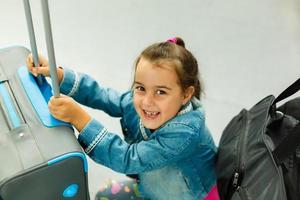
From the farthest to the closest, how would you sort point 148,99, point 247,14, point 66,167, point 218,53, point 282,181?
point 247,14, point 218,53, point 148,99, point 282,181, point 66,167

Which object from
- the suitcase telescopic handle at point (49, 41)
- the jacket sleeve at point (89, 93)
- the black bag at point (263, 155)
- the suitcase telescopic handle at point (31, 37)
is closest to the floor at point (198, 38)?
the jacket sleeve at point (89, 93)

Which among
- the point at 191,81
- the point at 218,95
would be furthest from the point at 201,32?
the point at 191,81

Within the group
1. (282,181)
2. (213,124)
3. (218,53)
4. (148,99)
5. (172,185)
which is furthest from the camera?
(218,53)

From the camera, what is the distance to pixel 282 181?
0.83 m

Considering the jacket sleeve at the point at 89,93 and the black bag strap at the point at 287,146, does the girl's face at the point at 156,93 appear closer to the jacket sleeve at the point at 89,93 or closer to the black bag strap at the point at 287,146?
the jacket sleeve at the point at 89,93

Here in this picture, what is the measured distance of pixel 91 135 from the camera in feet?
2.88

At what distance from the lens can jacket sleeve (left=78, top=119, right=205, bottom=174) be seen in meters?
0.88

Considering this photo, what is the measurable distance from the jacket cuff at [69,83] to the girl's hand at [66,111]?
188 mm

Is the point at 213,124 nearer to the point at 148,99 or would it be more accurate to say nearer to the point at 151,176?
the point at 151,176

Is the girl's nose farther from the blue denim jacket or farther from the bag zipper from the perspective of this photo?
the bag zipper

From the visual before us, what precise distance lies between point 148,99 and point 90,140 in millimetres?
156

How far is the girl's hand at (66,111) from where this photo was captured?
79cm

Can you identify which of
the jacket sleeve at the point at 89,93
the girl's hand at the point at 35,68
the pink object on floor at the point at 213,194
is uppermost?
the girl's hand at the point at 35,68

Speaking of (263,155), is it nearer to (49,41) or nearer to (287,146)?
(287,146)
